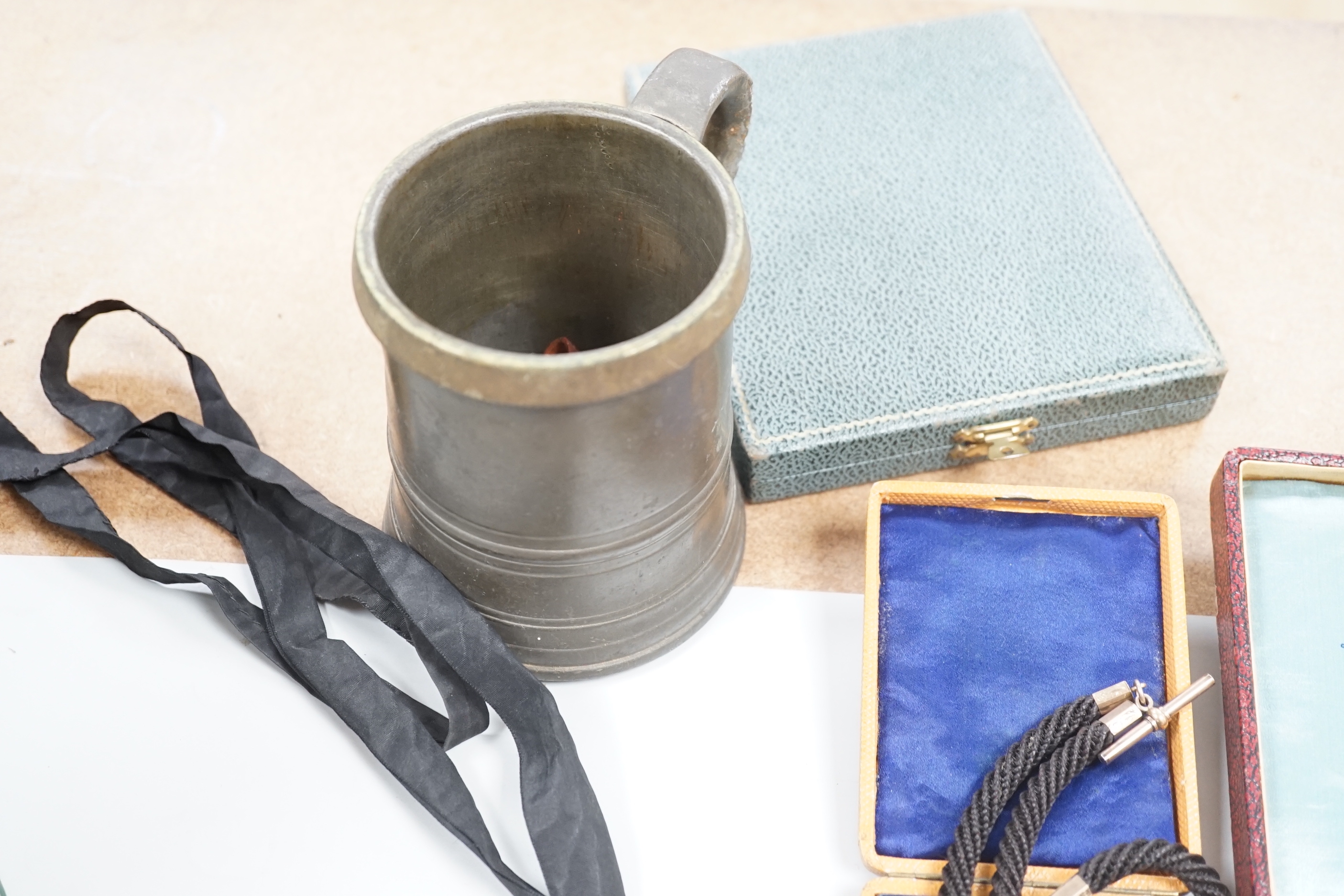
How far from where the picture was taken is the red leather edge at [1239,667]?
73 centimetres

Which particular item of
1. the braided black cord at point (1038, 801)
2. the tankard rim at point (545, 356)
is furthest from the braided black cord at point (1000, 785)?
the tankard rim at point (545, 356)

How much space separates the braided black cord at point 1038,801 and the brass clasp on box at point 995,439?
251 millimetres

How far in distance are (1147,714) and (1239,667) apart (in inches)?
2.5

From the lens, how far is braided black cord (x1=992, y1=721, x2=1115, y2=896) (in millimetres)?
716

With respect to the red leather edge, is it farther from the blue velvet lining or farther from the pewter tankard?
the pewter tankard

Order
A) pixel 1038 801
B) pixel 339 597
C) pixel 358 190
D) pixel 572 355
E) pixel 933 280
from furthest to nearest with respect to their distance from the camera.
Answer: pixel 358 190 → pixel 933 280 → pixel 339 597 → pixel 1038 801 → pixel 572 355

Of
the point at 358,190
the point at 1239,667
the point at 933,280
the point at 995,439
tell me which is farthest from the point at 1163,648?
the point at 358,190

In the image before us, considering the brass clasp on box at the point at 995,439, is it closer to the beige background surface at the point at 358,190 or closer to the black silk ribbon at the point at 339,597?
the beige background surface at the point at 358,190

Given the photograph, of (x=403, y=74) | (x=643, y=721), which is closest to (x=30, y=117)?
(x=403, y=74)

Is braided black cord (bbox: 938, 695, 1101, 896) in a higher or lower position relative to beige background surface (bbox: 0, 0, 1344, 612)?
lower

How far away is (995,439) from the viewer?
951mm

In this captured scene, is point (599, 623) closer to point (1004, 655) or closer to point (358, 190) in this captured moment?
point (1004, 655)

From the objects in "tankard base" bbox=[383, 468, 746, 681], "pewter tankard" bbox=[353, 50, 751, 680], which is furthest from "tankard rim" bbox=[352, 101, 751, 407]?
"tankard base" bbox=[383, 468, 746, 681]

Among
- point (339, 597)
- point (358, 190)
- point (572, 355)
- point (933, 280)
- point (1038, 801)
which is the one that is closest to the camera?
point (572, 355)
